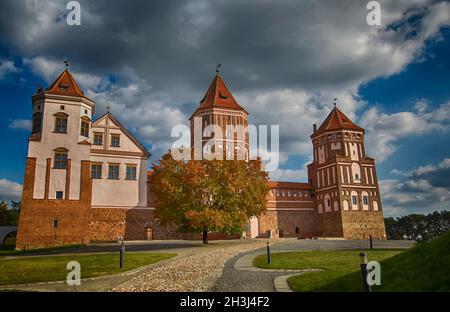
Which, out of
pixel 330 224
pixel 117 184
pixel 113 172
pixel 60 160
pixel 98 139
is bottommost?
pixel 330 224

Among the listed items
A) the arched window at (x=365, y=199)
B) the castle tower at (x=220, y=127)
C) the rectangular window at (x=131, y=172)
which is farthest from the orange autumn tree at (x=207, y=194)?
the arched window at (x=365, y=199)

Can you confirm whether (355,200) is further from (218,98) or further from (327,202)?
(218,98)

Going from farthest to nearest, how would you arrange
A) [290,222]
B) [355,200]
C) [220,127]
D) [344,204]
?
[290,222]
[355,200]
[344,204]
[220,127]

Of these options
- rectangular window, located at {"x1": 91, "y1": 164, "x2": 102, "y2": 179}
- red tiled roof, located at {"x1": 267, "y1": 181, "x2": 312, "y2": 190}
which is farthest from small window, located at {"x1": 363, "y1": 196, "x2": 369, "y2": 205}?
rectangular window, located at {"x1": 91, "y1": 164, "x2": 102, "y2": 179}

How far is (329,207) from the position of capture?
5091 centimetres

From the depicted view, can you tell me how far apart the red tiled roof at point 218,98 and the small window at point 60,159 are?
2167 centimetres

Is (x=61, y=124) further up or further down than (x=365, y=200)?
further up

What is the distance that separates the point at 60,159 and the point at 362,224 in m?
40.1

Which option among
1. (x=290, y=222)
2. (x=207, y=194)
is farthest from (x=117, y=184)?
(x=290, y=222)

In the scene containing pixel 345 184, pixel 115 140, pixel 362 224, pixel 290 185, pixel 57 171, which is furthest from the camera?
pixel 290 185

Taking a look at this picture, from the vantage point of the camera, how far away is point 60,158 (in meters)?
33.1

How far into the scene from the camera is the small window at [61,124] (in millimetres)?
33625

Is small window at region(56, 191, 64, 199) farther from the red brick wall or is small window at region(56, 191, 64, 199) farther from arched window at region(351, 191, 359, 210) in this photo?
arched window at region(351, 191, 359, 210)
